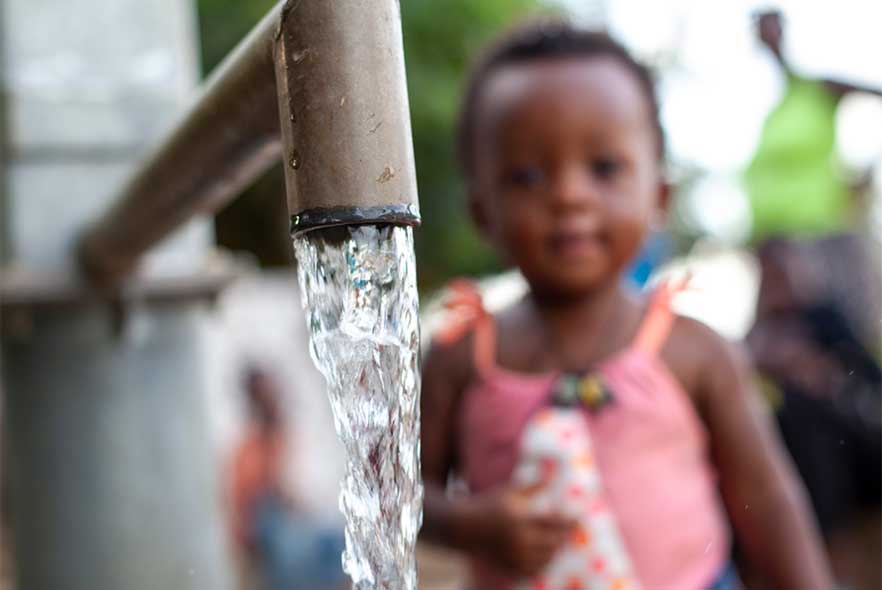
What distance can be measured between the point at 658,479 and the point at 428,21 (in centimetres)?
721

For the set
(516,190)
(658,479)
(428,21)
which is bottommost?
(658,479)

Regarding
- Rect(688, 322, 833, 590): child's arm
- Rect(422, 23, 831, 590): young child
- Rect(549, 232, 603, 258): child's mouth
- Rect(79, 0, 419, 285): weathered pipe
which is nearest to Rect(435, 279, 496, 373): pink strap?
Rect(422, 23, 831, 590): young child

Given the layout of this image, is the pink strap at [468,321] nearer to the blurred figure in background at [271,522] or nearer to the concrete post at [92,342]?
the concrete post at [92,342]

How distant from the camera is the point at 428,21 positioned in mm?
8461

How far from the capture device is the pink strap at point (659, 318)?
168cm

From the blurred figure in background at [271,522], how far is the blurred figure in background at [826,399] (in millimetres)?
3300

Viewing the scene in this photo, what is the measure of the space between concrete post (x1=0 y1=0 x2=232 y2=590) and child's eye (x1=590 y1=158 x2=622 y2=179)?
581mm

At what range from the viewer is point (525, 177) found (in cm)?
170

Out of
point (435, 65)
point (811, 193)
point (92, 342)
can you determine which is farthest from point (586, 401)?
point (435, 65)

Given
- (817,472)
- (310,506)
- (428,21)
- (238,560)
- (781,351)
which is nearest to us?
(817,472)

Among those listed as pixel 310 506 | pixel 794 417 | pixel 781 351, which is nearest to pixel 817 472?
pixel 794 417

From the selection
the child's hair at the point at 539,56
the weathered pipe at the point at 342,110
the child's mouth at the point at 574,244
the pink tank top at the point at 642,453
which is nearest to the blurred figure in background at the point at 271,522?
the child's hair at the point at 539,56

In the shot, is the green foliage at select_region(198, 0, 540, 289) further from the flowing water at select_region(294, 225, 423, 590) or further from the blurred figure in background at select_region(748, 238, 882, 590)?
the flowing water at select_region(294, 225, 423, 590)

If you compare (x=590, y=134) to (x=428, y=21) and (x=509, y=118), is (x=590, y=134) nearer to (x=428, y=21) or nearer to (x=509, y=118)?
(x=509, y=118)
